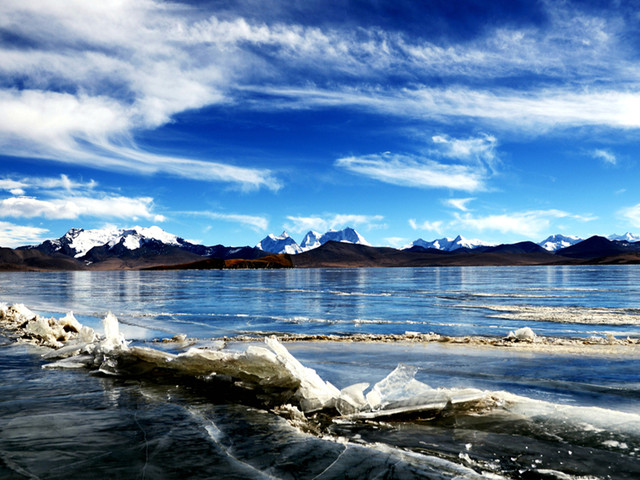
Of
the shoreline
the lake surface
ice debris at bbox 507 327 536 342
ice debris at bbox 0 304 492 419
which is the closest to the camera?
the lake surface

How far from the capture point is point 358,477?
4.82 m

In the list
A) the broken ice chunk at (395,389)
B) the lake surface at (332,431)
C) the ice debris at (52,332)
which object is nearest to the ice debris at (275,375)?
the broken ice chunk at (395,389)

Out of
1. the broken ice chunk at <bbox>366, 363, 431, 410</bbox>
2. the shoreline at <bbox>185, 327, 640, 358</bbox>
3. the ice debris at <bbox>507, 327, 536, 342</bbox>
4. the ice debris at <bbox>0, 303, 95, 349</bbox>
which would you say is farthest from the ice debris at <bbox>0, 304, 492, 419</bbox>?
the ice debris at <bbox>507, 327, 536, 342</bbox>

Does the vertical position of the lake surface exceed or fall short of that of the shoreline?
it exceeds it

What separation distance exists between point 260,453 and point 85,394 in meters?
4.59

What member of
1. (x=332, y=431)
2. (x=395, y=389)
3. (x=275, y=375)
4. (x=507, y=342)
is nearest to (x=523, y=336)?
(x=507, y=342)

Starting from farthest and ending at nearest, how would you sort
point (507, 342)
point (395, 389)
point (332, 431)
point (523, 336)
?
point (523, 336) < point (507, 342) < point (395, 389) < point (332, 431)

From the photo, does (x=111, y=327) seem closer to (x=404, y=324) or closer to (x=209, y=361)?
(x=209, y=361)

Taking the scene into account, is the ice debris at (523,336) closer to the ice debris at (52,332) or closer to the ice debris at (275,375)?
the ice debris at (275,375)

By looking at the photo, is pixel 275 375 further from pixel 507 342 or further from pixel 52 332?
pixel 52 332

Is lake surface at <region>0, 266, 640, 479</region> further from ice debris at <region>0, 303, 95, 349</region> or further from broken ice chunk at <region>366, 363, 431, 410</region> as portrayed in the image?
ice debris at <region>0, 303, 95, 349</region>

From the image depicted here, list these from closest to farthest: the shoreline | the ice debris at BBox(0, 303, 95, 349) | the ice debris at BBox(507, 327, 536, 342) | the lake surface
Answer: the lake surface < the shoreline < the ice debris at BBox(0, 303, 95, 349) < the ice debris at BBox(507, 327, 536, 342)

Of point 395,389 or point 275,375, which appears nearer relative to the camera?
point 395,389

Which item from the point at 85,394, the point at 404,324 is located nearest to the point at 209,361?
the point at 85,394
